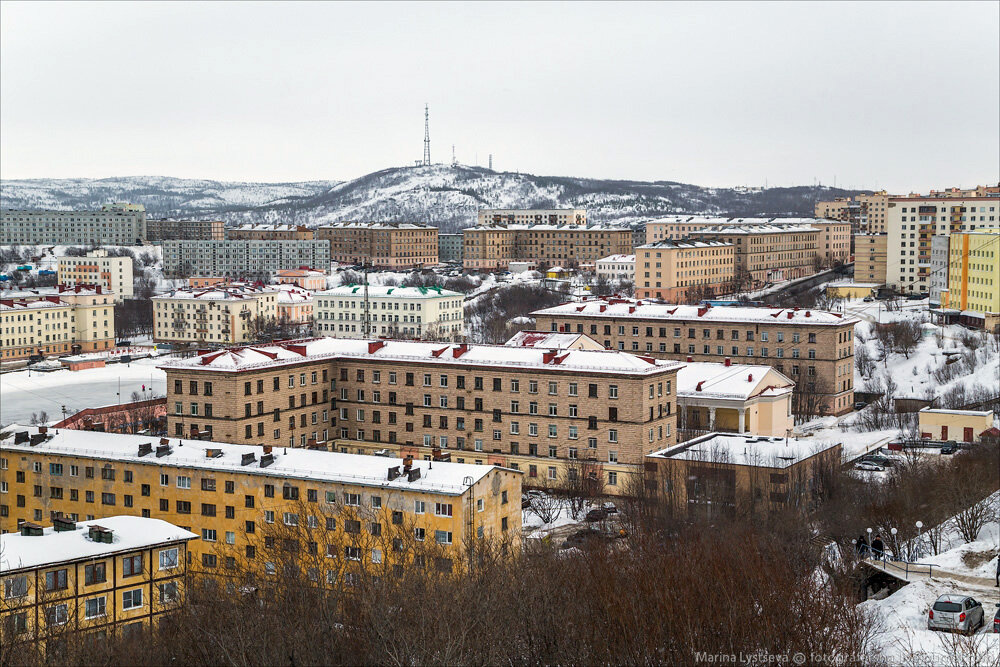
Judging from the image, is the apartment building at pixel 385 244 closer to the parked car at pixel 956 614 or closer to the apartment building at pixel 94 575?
the apartment building at pixel 94 575

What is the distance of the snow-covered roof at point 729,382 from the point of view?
40344mm

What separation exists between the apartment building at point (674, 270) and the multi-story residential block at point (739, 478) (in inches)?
1972

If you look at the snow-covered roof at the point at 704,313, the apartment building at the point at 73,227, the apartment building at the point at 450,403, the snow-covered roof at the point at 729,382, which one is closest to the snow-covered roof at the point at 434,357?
the apartment building at the point at 450,403

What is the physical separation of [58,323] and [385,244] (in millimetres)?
46747

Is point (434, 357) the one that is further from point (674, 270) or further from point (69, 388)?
point (674, 270)

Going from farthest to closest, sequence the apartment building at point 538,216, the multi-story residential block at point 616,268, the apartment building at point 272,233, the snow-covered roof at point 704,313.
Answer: the apartment building at point 538,216 < the apartment building at point 272,233 < the multi-story residential block at point 616,268 < the snow-covered roof at point 704,313

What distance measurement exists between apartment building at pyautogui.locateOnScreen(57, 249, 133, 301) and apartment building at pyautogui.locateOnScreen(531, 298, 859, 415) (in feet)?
184

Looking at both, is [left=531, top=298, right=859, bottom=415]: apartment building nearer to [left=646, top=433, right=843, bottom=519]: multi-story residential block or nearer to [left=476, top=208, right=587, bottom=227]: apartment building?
[left=646, top=433, right=843, bottom=519]: multi-story residential block

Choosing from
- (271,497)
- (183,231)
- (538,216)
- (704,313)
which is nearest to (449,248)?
(538,216)

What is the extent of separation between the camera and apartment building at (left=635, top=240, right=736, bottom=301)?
81438 millimetres

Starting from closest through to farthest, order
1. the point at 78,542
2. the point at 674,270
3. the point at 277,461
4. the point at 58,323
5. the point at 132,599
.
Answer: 1. the point at 78,542
2. the point at 132,599
3. the point at 277,461
4. the point at 58,323
5. the point at 674,270

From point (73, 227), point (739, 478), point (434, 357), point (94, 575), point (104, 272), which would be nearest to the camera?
point (94, 575)

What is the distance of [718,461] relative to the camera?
98.9 ft

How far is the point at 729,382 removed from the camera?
1614 inches
